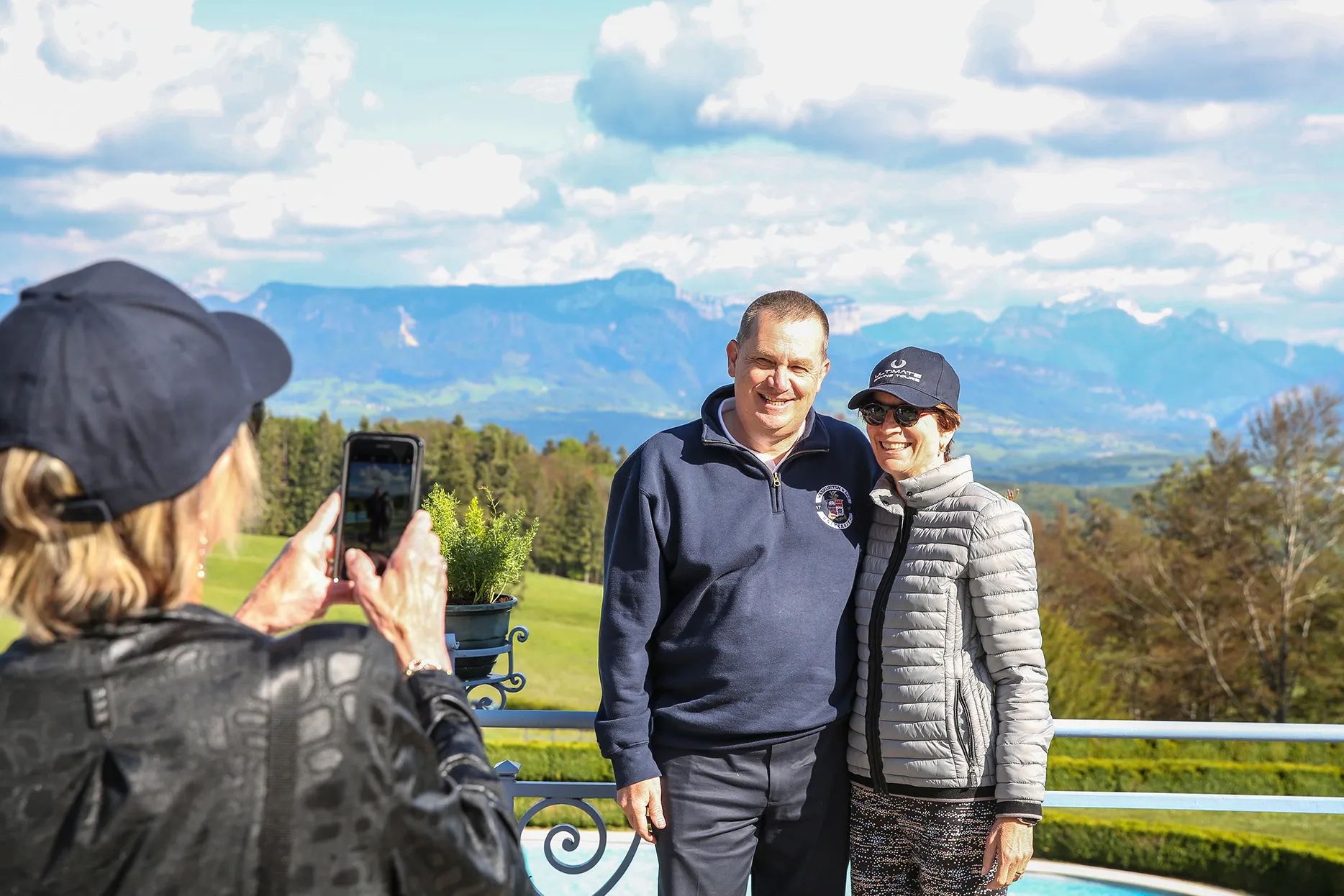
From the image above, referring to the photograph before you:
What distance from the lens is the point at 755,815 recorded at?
2779 millimetres

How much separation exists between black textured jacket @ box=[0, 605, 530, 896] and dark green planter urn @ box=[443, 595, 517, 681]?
2591 millimetres

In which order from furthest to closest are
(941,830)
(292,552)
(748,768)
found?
(748,768)
(941,830)
(292,552)

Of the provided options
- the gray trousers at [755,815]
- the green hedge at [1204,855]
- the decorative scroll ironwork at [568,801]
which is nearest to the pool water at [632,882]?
the green hedge at [1204,855]

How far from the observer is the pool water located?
1008 centimetres

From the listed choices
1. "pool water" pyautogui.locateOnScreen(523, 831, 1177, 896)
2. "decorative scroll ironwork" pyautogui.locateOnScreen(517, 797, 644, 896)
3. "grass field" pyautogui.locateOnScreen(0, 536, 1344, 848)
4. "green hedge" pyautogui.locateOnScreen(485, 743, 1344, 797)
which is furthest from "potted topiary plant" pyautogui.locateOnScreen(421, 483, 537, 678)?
"grass field" pyautogui.locateOnScreen(0, 536, 1344, 848)

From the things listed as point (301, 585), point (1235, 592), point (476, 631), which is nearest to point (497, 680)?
point (476, 631)

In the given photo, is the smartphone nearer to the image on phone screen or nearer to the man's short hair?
the image on phone screen

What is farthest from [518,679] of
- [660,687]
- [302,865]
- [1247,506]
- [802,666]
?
[1247,506]

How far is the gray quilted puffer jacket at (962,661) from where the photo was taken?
8.23 feet

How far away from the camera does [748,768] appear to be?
274cm

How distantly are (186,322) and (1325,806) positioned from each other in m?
3.72

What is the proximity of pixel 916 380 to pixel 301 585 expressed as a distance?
1700mm

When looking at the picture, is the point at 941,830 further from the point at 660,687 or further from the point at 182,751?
the point at 182,751

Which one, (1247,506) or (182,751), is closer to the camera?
(182,751)
